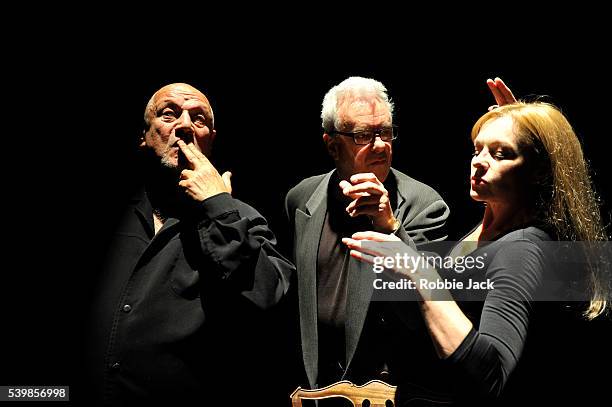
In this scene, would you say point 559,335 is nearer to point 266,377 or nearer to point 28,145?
point 266,377

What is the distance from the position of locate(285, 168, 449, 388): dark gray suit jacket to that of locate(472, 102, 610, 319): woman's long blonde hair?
1.33ft

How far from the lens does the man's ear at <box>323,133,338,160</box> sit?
245 cm

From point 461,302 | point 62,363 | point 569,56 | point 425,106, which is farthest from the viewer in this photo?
point 425,106

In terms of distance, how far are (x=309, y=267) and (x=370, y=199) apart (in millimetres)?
456

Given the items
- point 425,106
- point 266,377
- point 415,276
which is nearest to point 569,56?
point 425,106

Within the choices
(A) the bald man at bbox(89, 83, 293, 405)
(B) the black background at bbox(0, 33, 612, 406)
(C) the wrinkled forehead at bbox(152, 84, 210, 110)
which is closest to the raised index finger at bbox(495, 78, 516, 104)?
(B) the black background at bbox(0, 33, 612, 406)

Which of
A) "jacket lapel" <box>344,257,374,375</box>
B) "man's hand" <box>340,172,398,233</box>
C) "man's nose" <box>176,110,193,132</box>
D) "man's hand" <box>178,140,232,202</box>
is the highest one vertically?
"man's nose" <box>176,110,193,132</box>

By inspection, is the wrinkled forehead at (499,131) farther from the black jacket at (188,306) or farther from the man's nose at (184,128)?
the man's nose at (184,128)

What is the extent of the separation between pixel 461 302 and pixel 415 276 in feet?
0.78

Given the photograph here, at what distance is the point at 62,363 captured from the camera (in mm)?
2254

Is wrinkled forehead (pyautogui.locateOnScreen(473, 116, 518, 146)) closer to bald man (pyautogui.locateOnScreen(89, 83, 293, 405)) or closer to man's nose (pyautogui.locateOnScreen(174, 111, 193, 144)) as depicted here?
bald man (pyautogui.locateOnScreen(89, 83, 293, 405))

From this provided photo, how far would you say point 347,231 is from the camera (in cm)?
241

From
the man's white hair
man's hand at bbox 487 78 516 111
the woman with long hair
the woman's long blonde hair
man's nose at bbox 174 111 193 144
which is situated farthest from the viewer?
the man's white hair

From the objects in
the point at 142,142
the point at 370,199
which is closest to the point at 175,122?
the point at 142,142
